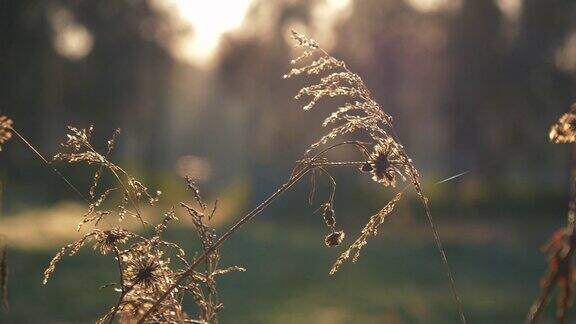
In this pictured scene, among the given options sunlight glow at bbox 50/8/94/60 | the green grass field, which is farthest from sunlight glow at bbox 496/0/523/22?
sunlight glow at bbox 50/8/94/60

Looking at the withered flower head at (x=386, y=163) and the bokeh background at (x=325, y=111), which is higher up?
the bokeh background at (x=325, y=111)

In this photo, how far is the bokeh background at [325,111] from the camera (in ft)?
58.2

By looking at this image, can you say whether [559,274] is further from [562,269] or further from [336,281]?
[336,281]

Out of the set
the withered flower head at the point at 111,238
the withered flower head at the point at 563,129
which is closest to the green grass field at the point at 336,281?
the withered flower head at the point at 111,238

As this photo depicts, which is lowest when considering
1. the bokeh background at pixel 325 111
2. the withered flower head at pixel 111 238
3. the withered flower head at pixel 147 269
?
the withered flower head at pixel 147 269

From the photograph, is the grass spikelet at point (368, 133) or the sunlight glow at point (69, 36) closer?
the grass spikelet at point (368, 133)

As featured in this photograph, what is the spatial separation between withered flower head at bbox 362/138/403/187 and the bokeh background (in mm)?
12873

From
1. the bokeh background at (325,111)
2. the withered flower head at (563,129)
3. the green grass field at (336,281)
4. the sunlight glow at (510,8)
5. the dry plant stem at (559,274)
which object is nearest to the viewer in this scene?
the dry plant stem at (559,274)

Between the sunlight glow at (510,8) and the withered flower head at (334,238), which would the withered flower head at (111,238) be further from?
the sunlight glow at (510,8)

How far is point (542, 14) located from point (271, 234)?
12073 mm

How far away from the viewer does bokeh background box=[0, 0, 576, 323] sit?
17.8 meters

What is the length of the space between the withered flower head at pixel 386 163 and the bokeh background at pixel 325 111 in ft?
42.2

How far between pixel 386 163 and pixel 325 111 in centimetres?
2639

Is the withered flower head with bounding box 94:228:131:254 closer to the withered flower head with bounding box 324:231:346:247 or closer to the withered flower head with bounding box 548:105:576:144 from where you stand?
the withered flower head with bounding box 324:231:346:247
